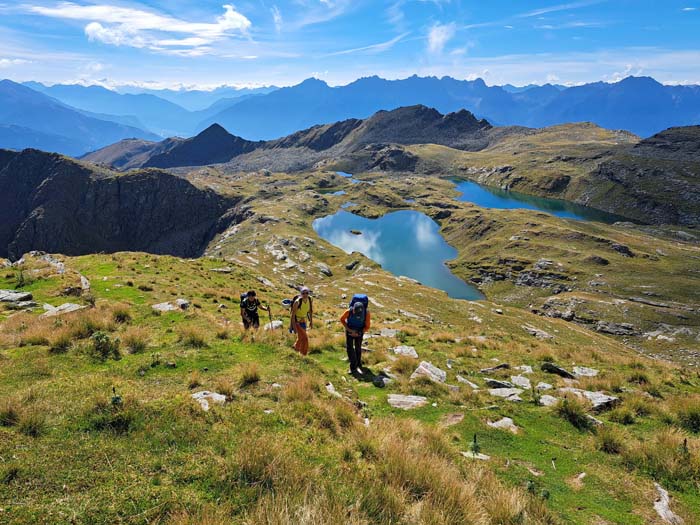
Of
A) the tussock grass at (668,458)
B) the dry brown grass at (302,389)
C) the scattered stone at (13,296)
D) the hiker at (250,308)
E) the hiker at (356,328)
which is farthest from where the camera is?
the scattered stone at (13,296)

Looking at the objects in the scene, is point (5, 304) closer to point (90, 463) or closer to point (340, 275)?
point (90, 463)

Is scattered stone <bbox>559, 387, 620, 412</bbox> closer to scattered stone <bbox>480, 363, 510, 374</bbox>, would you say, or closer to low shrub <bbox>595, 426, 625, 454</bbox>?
low shrub <bbox>595, 426, 625, 454</bbox>

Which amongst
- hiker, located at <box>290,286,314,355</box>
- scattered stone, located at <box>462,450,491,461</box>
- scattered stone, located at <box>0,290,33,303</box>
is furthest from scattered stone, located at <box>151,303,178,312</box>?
scattered stone, located at <box>462,450,491,461</box>

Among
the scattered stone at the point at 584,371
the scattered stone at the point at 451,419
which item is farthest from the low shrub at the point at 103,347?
the scattered stone at the point at 584,371

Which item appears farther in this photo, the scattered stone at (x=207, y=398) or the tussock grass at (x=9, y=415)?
the scattered stone at (x=207, y=398)

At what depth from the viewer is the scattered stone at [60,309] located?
58.6 feet

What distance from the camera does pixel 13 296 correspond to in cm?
2027

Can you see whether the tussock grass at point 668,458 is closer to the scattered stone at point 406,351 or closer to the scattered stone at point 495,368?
the scattered stone at point 495,368

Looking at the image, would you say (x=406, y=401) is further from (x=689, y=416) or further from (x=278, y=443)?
(x=689, y=416)

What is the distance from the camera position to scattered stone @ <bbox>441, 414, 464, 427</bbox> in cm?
1114

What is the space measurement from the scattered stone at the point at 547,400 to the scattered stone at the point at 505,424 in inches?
86.6

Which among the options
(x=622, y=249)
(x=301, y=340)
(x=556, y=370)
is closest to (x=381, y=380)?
(x=301, y=340)

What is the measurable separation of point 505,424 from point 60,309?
72.0 feet

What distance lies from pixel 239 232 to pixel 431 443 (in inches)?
7799
